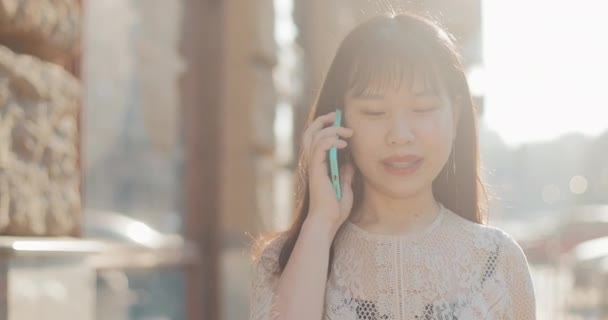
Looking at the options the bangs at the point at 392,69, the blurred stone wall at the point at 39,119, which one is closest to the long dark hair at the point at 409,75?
the bangs at the point at 392,69

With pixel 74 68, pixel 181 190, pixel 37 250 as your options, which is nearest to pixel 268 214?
pixel 181 190

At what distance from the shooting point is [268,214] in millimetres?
6680

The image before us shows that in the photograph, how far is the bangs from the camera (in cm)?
220

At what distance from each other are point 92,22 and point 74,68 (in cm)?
200

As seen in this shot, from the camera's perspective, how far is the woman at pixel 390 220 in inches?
85.4

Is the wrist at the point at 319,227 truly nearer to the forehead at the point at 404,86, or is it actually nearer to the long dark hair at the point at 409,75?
the long dark hair at the point at 409,75

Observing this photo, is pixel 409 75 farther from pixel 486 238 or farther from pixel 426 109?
pixel 486 238

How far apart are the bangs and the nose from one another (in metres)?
0.07

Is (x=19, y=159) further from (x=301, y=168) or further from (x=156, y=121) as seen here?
(x=156, y=121)

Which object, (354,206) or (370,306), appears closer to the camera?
(370,306)

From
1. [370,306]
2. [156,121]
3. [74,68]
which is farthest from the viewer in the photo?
[156,121]

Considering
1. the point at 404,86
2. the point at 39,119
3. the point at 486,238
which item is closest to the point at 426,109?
the point at 404,86

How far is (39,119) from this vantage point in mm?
2508

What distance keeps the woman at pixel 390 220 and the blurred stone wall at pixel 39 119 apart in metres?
0.56
